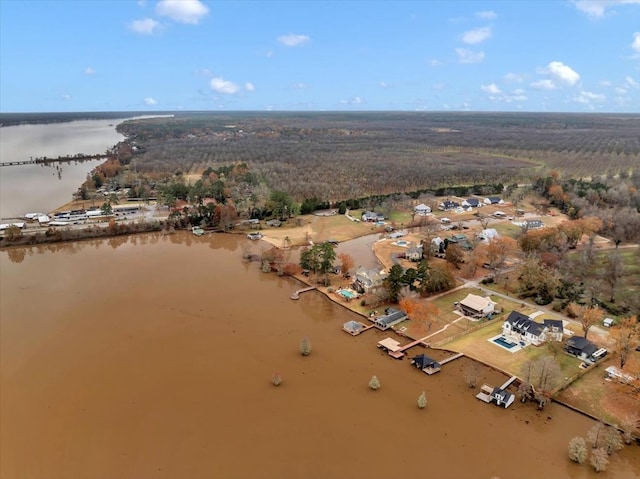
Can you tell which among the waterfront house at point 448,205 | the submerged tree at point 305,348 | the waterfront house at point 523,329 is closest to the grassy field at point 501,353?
the waterfront house at point 523,329

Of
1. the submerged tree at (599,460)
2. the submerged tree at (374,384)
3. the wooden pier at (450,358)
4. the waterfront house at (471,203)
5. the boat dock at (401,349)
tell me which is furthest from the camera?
the waterfront house at (471,203)

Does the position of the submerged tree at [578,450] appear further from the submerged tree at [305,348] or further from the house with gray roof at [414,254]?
the house with gray roof at [414,254]

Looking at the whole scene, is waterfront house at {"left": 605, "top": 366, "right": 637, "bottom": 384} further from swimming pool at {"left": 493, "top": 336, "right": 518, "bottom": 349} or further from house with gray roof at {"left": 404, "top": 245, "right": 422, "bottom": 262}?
house with gray roof at {"left": 404, "top": 245, "right": 422, "bottom": 262}

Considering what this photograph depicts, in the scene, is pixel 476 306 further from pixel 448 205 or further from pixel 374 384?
pixel 448 205

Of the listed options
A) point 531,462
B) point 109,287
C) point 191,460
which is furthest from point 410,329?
point 109,287

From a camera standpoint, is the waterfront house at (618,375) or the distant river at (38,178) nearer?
the waterfront house at (618,375)

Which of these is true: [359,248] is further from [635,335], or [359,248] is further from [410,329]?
[635,335]
